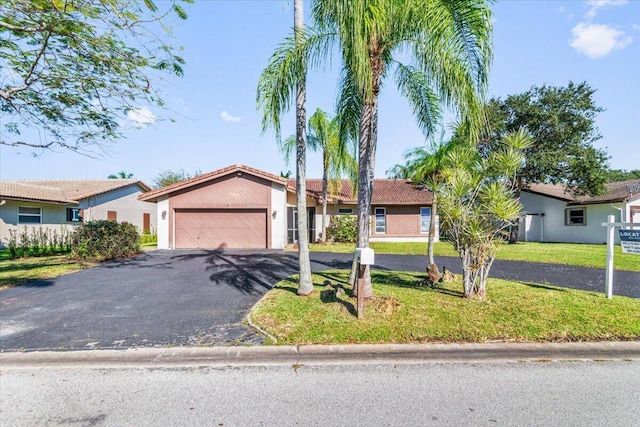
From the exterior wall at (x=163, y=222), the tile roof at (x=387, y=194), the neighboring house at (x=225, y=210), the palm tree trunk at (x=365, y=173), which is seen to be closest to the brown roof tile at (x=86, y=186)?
the exterior wall at (x=163, y=222)

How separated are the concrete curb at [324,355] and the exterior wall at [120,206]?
20.6 metres

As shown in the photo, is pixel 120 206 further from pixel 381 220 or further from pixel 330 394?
pixel 330 394

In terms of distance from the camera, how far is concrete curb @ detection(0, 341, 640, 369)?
438 centimetres

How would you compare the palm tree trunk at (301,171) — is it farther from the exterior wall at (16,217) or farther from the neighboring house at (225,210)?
the exterior wall at (16,217)

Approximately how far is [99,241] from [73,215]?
13.0 m

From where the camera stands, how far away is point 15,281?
941 centimetres

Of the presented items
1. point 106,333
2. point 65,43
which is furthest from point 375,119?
point 65,43

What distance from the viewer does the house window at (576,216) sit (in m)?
23.3

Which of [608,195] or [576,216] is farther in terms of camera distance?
[576,216]

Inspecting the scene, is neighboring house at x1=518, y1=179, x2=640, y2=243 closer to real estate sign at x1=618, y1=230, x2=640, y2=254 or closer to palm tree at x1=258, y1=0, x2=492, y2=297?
real estate sign at x1=618, y1=230, x2=640, y2=254

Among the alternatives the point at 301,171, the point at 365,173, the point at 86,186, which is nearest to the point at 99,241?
the point at 301,171

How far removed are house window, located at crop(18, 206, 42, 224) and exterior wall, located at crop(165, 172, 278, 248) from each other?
31.3 feet

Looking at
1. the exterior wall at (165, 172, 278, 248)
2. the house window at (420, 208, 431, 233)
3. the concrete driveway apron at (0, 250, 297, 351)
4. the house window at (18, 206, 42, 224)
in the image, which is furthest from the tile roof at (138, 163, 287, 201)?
the house window at (420, 208, 431, 233)

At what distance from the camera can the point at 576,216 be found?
23984 mm
